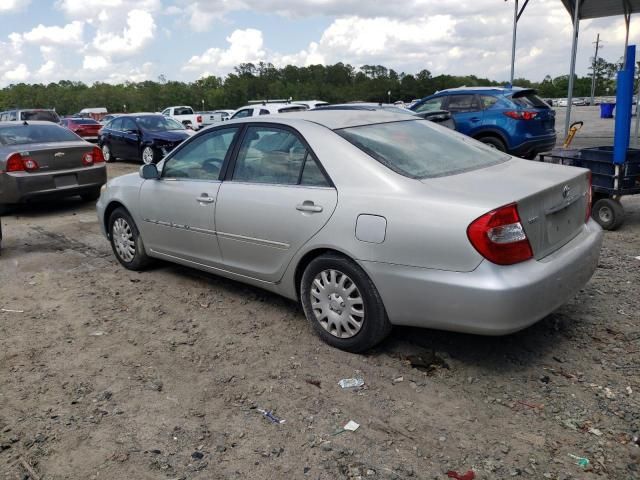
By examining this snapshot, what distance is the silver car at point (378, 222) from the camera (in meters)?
3.21

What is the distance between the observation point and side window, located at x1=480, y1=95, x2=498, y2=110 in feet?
38.7

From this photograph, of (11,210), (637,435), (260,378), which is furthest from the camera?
(11,210)

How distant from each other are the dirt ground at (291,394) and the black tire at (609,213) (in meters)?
1.98

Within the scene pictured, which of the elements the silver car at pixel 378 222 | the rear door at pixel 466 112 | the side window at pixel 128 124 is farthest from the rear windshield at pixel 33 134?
the rear door at pixel 466 112

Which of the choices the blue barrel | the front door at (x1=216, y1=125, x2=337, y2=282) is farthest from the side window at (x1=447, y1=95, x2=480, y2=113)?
the blue barrel

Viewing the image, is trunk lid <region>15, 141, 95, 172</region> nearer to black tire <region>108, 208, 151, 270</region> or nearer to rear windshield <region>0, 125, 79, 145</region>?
rear windshield <region>0, 125, 79, 145</region>

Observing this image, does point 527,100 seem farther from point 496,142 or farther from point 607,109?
point 607,109

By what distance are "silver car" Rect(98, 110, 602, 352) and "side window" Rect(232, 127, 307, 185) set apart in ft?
0.04

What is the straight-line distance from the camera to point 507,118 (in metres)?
11.5

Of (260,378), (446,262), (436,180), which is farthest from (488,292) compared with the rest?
(260,378)

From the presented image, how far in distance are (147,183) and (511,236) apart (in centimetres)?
352

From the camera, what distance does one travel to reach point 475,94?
12148 millimetres

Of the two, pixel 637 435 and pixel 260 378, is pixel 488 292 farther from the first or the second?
pixel 260 378

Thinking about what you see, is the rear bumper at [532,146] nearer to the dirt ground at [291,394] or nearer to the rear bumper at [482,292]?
the dirt ground at [291,394]
